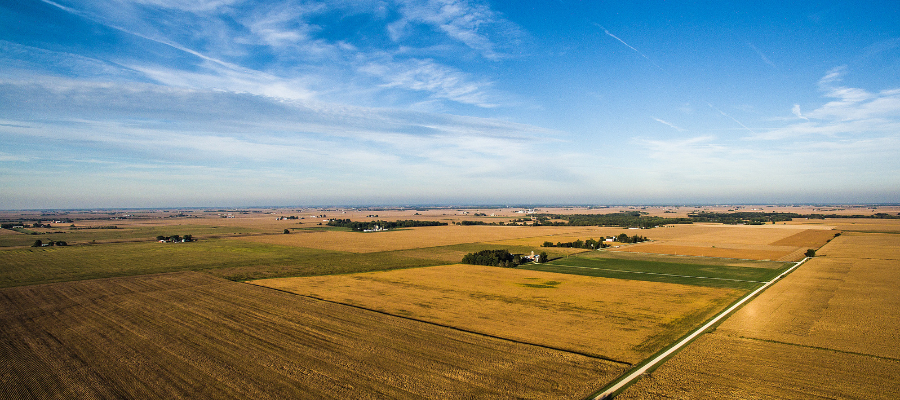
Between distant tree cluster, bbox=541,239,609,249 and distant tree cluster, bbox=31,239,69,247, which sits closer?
distant tree cluster, bbox=541,239,609,249

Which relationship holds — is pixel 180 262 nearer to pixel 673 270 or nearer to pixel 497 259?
pixel 497 259

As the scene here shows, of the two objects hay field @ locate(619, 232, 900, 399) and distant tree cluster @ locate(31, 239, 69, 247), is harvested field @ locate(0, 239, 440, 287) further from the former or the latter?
hay field @ locate(619, 232, 900, 399)

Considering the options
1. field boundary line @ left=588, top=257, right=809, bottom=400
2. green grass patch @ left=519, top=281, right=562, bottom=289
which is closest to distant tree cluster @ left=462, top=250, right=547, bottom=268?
green grass patch @ left=519, top=281, right=562, bottom=289

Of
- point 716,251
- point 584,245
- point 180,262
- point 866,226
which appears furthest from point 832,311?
point 866,226

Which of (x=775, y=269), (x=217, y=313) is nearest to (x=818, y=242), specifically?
(x=775, y=269)

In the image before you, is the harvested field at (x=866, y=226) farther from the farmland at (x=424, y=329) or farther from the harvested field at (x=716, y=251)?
the farmland at (x=424, y=329)

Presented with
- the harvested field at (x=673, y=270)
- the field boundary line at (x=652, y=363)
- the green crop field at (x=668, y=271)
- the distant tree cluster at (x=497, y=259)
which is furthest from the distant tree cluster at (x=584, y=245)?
the field boundary line at (x=652, y=363)
